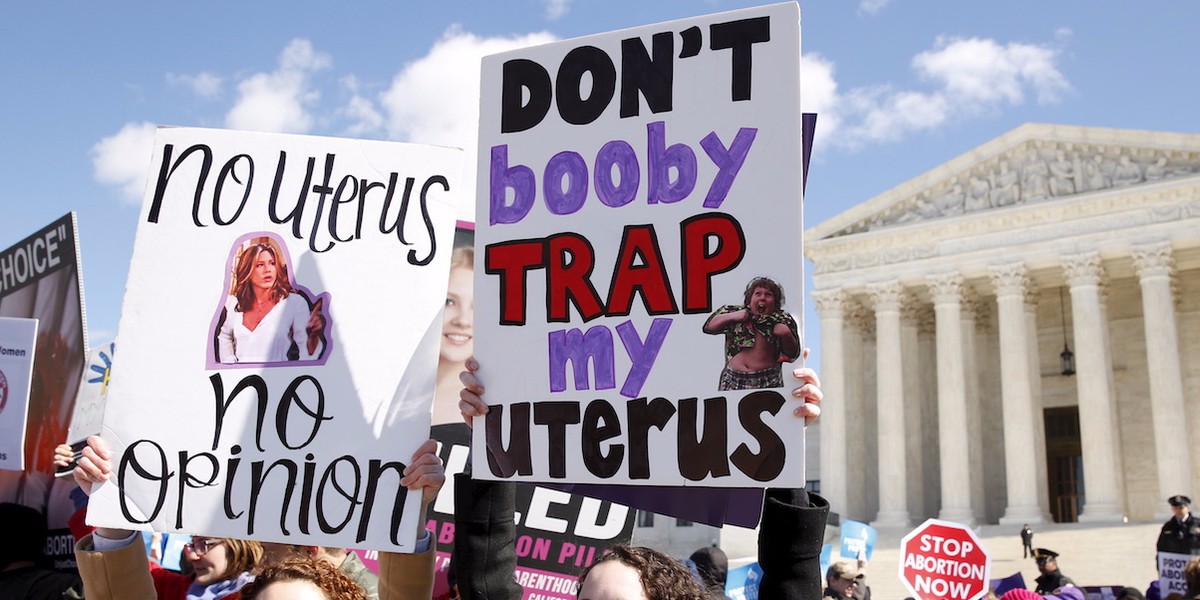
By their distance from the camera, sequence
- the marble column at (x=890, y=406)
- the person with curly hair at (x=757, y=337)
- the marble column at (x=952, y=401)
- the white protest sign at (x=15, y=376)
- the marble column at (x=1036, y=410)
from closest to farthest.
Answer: the person with curly hair at (x=757, y=337) < the white protest sign at (x=15, y=376) < the marble column at (x=1036, y=410) < the marble column at (x=952, y=401) < the marble column at (x=890, y=406)

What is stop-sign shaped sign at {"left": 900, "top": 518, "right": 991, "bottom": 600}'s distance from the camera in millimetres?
9695

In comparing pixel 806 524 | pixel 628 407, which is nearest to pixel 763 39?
pixel 628 407

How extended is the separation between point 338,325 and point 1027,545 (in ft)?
85.0

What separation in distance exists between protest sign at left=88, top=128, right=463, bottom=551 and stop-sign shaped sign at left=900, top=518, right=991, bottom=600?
7256 millimetres

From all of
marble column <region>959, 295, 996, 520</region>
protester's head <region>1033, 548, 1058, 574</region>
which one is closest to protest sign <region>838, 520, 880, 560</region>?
protester's head <region>1033, 548, 1058, 574</region>

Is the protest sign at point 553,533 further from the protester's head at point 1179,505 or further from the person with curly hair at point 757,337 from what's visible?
the protester's head at point 1179,505

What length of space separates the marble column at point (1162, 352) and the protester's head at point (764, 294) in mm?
30922

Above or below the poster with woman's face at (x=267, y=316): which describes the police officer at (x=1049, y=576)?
below

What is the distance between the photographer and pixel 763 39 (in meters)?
3.49

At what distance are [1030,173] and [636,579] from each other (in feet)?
110

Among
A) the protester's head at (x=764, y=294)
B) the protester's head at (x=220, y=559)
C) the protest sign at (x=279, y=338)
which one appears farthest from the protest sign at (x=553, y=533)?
the protester's head at (x=764, y=294)

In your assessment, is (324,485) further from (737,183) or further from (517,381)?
(737,183)

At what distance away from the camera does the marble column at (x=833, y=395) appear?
35.0 metres

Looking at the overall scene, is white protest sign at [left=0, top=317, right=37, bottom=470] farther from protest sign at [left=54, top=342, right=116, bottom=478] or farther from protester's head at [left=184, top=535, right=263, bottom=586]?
protester's head at [left=184, top=535, right=263, bottom=586]
